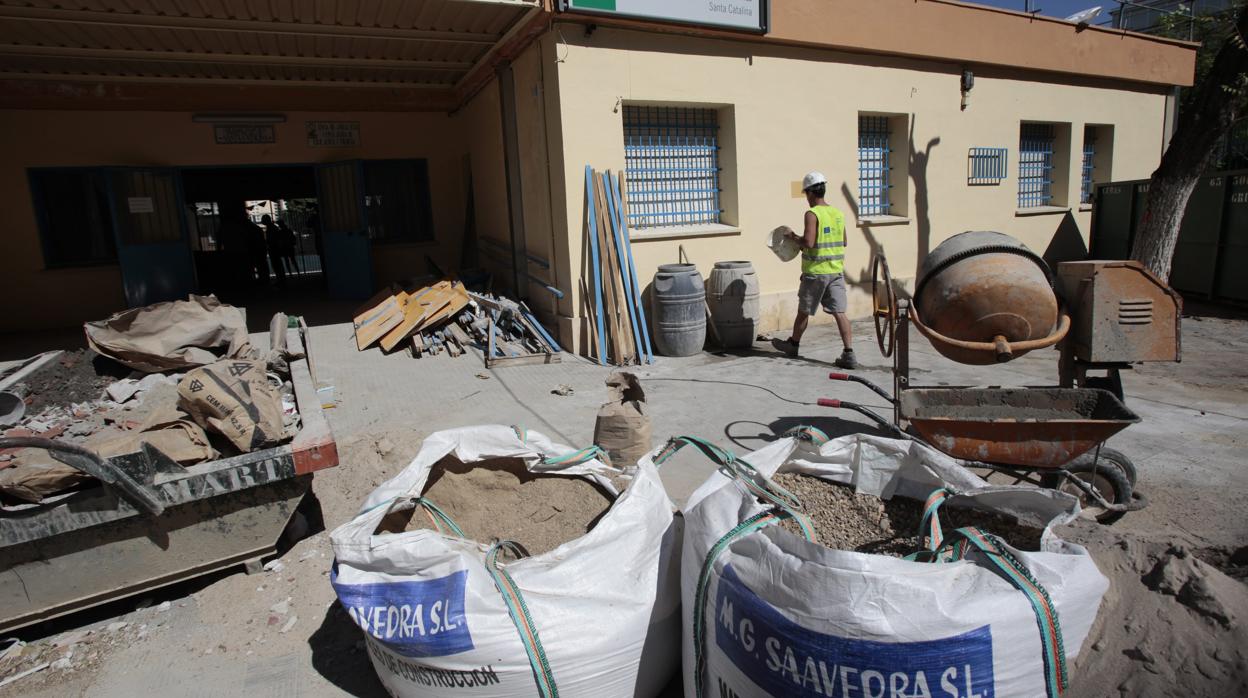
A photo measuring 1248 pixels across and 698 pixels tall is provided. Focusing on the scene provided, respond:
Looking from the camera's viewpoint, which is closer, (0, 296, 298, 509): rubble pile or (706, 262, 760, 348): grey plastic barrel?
(0, 296, 298, 509): rubble pile

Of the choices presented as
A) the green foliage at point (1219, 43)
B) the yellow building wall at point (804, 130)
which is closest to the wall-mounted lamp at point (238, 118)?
the yellow building wall at point (804, 130)

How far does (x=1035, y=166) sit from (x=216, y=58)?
12.9 metres

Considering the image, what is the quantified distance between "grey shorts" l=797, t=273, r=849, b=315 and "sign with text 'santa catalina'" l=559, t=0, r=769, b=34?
3.12 m

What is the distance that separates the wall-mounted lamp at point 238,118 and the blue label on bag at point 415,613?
10.8 metres

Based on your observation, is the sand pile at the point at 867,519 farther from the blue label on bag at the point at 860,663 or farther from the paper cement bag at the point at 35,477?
the paper cement bag at the point at 35,477

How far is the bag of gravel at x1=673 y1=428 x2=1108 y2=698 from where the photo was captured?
1.60m

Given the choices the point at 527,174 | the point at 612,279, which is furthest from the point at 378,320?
the point at 612,279

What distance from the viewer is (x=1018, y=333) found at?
3967 mm

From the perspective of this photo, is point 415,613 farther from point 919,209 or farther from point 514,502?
point 919,209

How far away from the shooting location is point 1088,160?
12891 mm

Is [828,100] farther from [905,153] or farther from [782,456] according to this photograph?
[782,456]

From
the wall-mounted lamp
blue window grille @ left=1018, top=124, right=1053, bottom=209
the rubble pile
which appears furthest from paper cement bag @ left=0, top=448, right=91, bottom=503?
blue window grille @ left=1018, top=124, right=1053, bottom=209

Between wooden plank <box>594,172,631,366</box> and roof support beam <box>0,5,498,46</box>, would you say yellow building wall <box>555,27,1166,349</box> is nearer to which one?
wooden plank <box>594,172,631,366</box>

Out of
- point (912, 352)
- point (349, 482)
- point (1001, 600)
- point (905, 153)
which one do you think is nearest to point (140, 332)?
point (349, 482)
